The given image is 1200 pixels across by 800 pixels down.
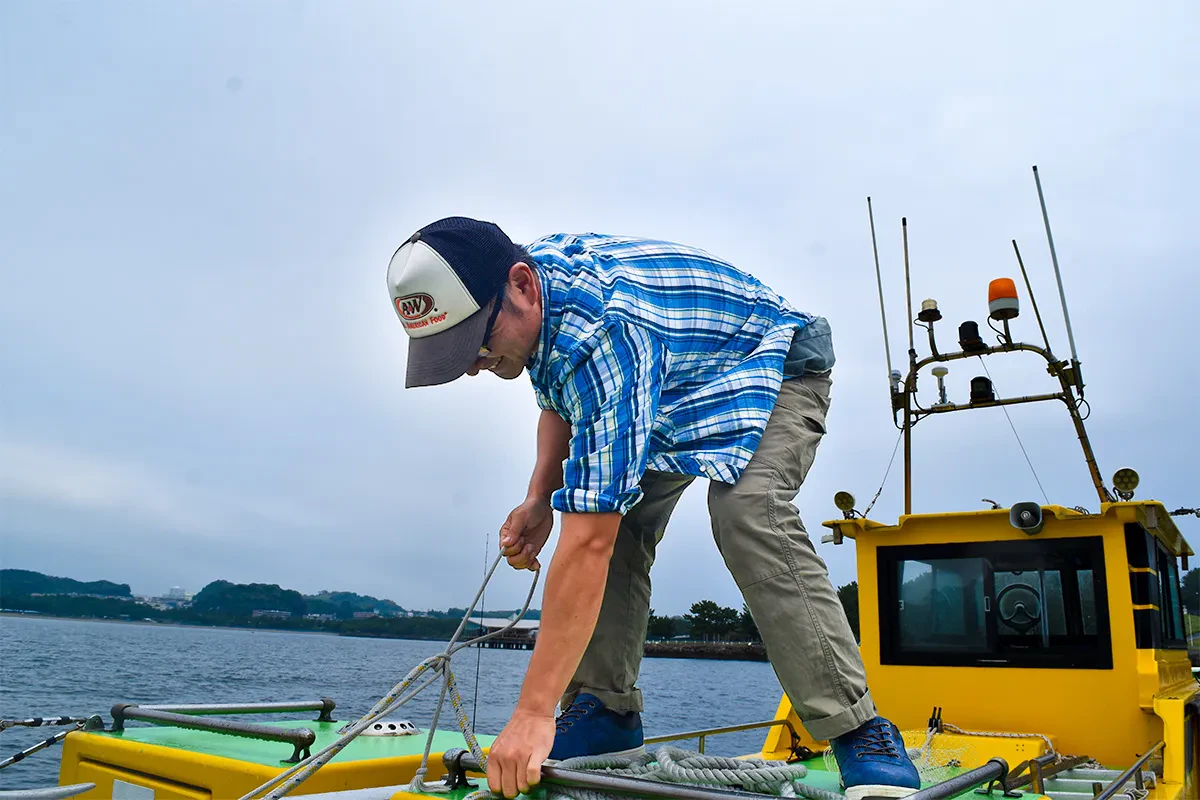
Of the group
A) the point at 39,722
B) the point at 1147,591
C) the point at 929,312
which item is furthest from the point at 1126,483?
the point at 39,722

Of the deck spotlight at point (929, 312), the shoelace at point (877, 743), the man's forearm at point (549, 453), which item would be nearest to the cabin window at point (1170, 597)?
the deck spotlight at point (929, 312)

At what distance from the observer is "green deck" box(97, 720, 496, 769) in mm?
2273

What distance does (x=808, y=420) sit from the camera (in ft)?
8.06

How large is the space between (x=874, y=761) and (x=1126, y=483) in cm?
390

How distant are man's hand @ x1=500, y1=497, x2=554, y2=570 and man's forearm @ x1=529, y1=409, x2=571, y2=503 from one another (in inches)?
1.8

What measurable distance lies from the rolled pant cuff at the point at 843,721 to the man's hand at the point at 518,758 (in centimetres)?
68

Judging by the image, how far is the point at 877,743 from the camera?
2.02 metres

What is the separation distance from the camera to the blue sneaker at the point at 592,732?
237 cm

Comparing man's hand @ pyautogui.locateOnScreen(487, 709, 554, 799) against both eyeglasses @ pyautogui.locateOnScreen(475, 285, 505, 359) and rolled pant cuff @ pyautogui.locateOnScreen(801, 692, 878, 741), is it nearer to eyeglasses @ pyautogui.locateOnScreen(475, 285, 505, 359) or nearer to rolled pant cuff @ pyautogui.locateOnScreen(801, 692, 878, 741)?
rolled pant cuff @ pyautogui.locateOnScreen(801, 692, 878, 741)

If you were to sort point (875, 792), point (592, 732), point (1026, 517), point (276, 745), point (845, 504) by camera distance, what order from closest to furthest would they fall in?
point (875, 792) < point (592, 732) < point (276, 745) < point (1026, 517) < point (845, 504)

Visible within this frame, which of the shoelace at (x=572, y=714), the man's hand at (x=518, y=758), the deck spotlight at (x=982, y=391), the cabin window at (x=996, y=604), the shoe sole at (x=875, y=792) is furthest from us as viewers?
the deck spotlight at (x=982, y=391)

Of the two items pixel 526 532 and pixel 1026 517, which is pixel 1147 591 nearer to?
pixel 1026 517

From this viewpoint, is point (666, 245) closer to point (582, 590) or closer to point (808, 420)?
point (808, 420)

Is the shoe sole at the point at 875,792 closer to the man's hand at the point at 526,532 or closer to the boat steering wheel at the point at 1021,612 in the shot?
the man's hand at the point at 526,532
